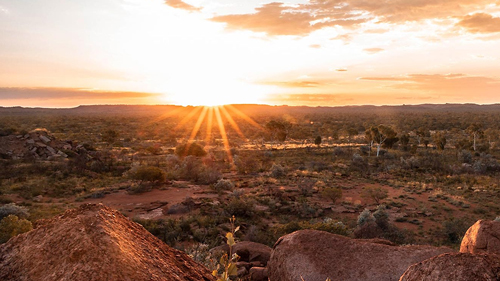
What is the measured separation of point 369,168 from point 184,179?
20.2 metres

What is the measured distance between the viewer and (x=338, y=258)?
5.95 metres

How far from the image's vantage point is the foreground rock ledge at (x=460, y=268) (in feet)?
8.20

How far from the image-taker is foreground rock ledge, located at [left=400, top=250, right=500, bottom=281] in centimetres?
250

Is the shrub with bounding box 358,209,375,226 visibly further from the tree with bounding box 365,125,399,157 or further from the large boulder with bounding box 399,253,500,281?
the tree with bounding box 365,125,399,157

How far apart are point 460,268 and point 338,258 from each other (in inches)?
141

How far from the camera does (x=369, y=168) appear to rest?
111 feet

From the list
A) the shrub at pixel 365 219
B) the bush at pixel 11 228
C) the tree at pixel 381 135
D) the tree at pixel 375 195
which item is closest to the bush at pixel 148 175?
the bush at pixel 11 228

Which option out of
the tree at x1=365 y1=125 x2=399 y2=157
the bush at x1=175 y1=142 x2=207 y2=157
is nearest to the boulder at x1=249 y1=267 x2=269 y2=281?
the bush at x1=175 y1=142 x2=207 y2=157

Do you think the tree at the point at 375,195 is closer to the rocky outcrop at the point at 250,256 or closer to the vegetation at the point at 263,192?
the vegetation at the point at 263,192

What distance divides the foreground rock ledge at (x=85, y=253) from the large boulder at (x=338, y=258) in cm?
398

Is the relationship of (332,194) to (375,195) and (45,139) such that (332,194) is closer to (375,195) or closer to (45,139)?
(375,195)

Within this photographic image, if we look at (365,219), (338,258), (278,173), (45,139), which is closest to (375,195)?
(365,219)

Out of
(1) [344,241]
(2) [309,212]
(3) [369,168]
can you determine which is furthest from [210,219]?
(3) [369,168]

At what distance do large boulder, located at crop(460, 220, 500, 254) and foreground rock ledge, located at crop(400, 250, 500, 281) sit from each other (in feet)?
9.69
